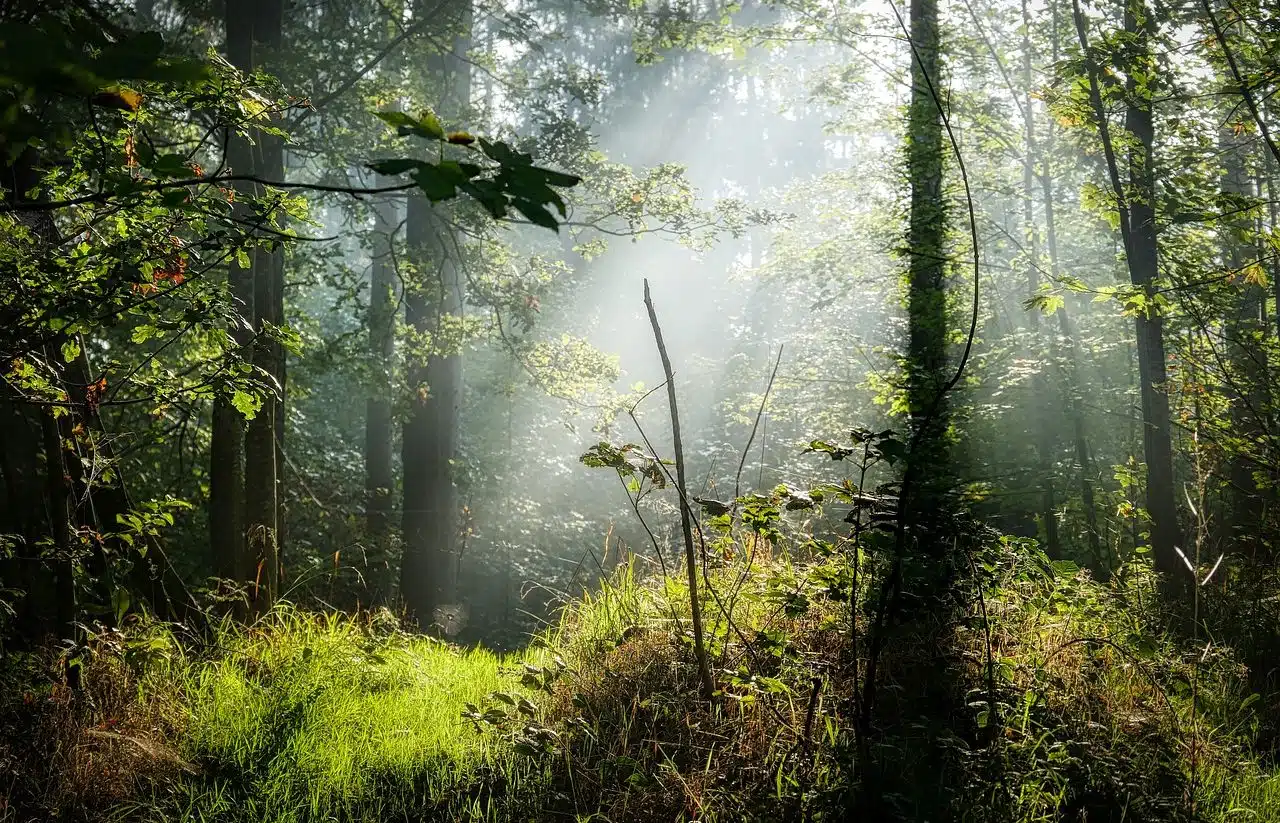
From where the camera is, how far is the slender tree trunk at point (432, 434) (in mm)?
10301

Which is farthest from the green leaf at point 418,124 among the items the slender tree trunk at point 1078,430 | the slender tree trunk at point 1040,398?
the slender tree trunk at point 1078,430

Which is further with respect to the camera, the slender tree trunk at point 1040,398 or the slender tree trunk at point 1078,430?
the slender tree trunk at point 1040,398

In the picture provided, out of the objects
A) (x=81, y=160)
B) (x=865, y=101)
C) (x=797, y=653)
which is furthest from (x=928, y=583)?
(x=865, y=101)

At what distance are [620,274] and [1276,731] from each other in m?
22.6

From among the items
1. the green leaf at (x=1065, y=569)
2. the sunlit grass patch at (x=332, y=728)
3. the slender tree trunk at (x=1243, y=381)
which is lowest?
the sunlit grass patch at (x=332, y=728)

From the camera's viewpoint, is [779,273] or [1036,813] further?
[779,273]

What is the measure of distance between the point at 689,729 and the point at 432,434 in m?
8.82

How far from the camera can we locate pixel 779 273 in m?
16.0

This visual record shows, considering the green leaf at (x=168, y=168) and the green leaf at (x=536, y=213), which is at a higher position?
the green leaf at (x=168, y=168)

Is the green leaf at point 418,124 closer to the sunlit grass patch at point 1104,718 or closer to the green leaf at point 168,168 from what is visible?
the green leaf at point 168,168

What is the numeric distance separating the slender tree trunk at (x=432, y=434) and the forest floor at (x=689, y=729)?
255 inches

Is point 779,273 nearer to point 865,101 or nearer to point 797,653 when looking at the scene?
point 865,101

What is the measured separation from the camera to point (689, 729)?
2.95m

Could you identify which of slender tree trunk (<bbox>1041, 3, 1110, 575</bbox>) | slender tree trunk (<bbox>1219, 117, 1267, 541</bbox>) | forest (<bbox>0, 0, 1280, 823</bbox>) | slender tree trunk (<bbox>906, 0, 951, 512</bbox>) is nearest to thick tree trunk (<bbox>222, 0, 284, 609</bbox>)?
forest (<bbox>0, 0, 1280, 823</bbox>)
